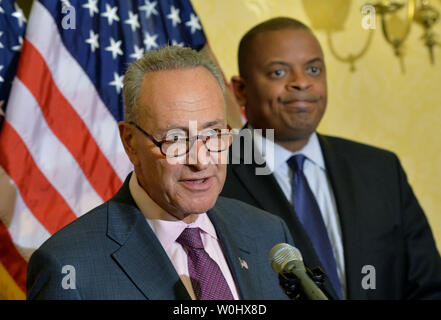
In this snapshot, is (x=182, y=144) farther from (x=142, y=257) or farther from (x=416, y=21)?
(x=416, y=21)

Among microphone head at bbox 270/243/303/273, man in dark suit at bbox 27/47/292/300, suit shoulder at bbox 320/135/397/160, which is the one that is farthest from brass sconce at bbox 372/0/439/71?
microphone head at bbox 270/243/303/273

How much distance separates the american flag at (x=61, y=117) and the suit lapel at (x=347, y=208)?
0.85 metres

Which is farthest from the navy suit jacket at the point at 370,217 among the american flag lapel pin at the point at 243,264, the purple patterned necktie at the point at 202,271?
the purple patterned necktie at the point at 202,271

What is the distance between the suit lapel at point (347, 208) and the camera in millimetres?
2322

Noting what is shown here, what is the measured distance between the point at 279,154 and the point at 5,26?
1179 millimetres

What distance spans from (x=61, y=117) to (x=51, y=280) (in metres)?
1.43

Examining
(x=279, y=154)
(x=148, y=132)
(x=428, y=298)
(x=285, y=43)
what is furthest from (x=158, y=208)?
(x=428, y=298)

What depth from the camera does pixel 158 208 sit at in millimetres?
1622

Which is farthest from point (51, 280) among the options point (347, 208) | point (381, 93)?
point (381, 93)

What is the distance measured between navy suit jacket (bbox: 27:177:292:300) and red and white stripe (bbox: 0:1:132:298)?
106 cm

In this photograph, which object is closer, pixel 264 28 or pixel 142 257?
pixel 142 257

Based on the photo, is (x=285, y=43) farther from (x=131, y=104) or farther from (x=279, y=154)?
(x=131, y=104)

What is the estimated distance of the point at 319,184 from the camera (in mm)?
2488
